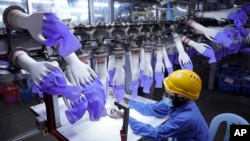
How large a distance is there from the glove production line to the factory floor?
157 centimetres

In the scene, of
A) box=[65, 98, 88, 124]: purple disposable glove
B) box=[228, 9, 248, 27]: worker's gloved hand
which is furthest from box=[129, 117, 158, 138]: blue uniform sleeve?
box=[228, 9, 248, 27]: worker's gloved hand

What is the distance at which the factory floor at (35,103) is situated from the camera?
8.80 ft

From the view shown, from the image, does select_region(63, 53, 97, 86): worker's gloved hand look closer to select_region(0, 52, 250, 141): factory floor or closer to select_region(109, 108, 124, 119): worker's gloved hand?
select_region(109, 108, 124, 119): worker's gloved hand

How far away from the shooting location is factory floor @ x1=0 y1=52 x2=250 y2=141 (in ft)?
8.80

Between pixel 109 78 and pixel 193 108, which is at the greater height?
pixel 109 78

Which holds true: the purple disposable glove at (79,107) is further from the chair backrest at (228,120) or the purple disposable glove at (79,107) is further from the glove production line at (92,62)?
the chair backrest at (228,120)

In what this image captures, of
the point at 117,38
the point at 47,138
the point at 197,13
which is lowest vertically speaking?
the point at 47,138

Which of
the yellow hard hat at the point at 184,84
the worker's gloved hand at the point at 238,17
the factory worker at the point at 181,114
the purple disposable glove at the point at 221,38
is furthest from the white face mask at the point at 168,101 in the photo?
the worker's gloved hand at the point at 238,17

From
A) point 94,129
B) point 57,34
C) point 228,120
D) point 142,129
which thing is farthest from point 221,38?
point 57,34

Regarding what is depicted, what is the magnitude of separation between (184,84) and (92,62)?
24.6 inches

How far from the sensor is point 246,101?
144 inches

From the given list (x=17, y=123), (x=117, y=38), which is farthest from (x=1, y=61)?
(x=17, y=123)

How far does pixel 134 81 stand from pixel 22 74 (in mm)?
681

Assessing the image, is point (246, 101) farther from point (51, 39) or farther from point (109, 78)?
point (51, 39)
